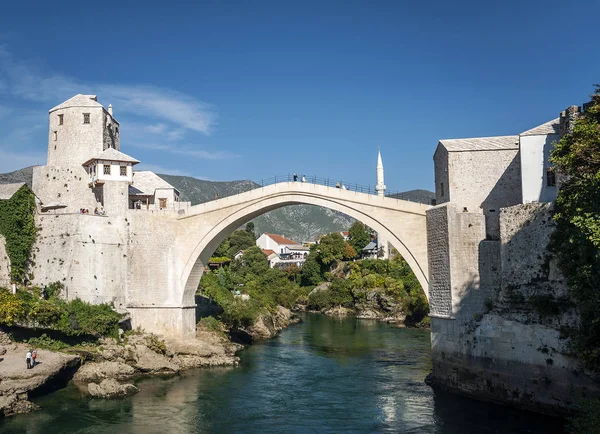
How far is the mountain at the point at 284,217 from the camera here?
5822 inches

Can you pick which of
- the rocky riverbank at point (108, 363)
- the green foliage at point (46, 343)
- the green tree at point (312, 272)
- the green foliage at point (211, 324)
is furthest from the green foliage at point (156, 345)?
the green tree at point (312, 272)

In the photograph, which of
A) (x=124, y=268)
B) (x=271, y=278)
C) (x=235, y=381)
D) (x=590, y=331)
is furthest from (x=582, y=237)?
(x=271, y=278)

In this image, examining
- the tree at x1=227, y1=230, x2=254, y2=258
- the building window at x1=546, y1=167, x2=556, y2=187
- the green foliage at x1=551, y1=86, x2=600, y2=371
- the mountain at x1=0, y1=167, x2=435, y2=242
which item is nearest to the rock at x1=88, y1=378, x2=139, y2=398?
the green foliage at x1=551, y1=86, x2=600, y2=371

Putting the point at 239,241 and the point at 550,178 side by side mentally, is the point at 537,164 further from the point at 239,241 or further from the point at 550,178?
the point at 239,241

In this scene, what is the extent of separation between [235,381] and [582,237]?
45.4ft

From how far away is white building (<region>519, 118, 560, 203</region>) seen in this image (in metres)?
20.6

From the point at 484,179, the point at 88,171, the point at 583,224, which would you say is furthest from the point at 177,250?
the point at 583,224

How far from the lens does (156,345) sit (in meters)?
25.6

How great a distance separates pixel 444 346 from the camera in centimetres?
2112

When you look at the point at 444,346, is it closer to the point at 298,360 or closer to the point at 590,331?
the point at 590,331

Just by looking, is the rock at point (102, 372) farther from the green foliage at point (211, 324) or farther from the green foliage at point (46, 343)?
the green foliage at point (211, 324)

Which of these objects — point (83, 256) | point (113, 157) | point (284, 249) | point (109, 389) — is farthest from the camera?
point (284, 249)

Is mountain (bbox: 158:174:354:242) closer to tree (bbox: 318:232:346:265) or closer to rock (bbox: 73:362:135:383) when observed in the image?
tree (bbox: 318:232:346:265)

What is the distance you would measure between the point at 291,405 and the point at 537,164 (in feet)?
39.0
